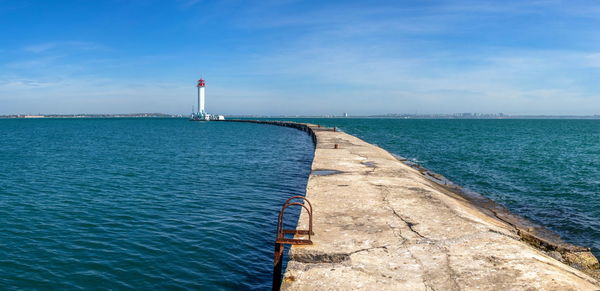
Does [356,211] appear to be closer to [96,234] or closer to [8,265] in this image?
[96,234]

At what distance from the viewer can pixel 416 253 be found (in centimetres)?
650

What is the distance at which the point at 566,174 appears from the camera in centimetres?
2225

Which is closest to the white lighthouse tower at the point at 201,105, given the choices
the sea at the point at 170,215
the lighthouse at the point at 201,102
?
the lighthouse at the point at 201,102

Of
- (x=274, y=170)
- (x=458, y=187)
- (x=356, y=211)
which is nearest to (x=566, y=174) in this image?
(x=458, y=187)

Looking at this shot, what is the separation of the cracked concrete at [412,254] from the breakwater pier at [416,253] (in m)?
0.01

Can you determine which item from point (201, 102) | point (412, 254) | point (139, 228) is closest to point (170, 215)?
point (139, 228)

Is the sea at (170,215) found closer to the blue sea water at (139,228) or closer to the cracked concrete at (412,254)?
the blue sea water at (139,228)

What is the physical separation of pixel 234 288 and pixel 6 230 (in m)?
7.11

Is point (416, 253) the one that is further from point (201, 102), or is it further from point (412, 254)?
point (201, 102)

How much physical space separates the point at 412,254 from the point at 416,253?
80mm

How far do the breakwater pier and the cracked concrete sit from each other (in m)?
0.01

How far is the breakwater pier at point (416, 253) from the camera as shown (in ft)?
18.0

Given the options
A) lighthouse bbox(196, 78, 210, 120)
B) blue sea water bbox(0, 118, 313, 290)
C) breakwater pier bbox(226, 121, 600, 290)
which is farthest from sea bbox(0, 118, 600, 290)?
lighthouse bbox(196, 78, 210, 120)

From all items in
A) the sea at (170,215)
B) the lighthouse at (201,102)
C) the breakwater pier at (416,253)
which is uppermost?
the lighthouse at (201,102)
